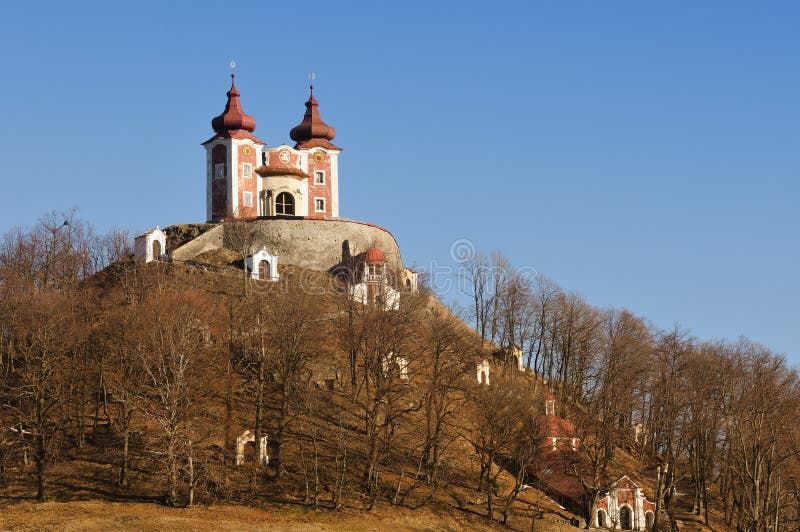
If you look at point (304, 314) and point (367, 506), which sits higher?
point (304, 314)

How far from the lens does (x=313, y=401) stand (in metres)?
65.4

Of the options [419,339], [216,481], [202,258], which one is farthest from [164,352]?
[202,258]

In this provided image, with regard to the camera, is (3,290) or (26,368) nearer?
(26,368)

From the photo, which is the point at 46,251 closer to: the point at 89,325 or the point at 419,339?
the point at 89,325

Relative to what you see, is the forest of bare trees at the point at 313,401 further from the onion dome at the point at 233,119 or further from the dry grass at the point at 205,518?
the onion dome at the point at 233,119

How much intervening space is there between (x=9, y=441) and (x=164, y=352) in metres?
8.29

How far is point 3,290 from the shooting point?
66688 millimetres

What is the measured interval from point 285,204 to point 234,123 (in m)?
7.36

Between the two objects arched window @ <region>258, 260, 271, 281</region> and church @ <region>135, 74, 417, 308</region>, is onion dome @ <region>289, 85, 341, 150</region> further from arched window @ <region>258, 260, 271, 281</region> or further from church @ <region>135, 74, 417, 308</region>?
arched window @ <region>258, 260, 271, 281</region>

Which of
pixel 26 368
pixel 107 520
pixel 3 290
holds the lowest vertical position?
pixel 107 520

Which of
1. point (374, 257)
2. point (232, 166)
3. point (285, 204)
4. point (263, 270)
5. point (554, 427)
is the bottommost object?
point (554, 427)

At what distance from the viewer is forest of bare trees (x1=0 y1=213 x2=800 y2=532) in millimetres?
59906

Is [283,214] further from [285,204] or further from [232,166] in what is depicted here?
[232,166]

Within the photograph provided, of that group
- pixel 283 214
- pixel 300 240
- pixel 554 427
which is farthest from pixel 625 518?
pixel 283 214
